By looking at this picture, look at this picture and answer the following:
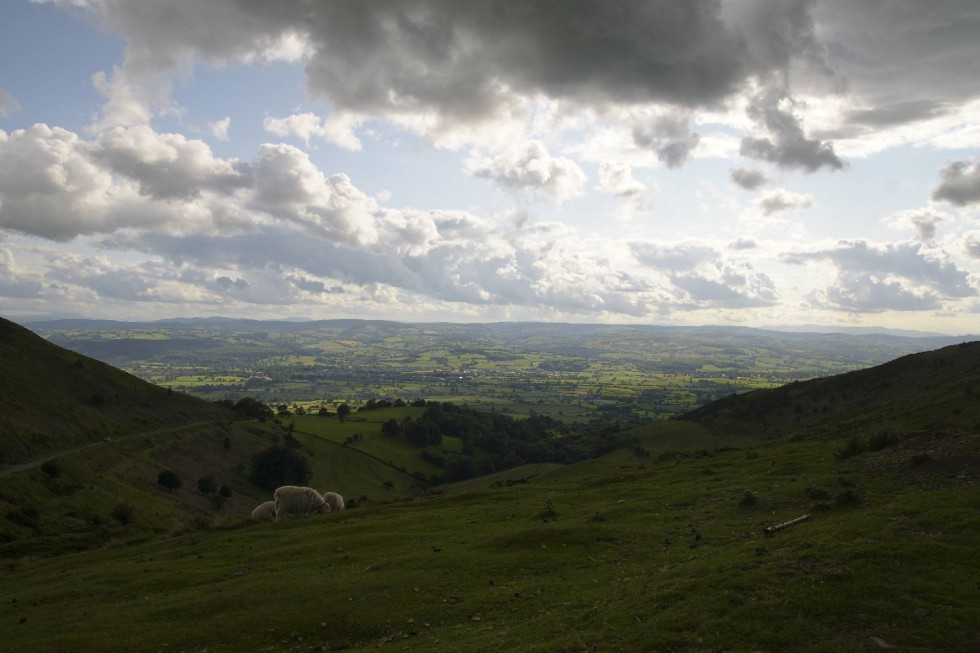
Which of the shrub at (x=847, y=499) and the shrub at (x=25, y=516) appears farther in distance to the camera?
the shrub at (x=25, y=516)

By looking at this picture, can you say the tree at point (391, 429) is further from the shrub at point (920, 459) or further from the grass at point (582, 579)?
the shrub at point (920, 459)

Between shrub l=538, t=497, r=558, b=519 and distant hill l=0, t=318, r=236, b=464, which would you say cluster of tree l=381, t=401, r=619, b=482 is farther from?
shrub l=538, t=497, r=558, b=519

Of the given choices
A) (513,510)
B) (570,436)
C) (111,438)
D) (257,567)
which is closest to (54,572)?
(257,567)

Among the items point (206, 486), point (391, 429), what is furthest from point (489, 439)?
point (206, 486)

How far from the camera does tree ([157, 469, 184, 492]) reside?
79.5 m

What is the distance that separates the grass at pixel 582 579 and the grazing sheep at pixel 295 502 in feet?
26.7

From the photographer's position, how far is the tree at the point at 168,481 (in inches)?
3131

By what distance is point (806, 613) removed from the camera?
47.6ft

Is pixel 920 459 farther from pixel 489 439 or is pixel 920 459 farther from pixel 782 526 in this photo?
pixel 489 439

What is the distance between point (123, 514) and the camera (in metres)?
57.5

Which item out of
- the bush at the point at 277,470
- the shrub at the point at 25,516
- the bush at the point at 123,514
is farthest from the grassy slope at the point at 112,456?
the bush at the point at 277,470

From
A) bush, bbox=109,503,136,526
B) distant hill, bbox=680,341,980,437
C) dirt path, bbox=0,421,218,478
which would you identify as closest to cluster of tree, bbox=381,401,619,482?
distant hill, bbox=680,341,980,437

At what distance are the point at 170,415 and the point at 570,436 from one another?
10738 cm

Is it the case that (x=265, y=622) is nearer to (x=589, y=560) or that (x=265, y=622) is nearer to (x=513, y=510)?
(x=589, y=560)
